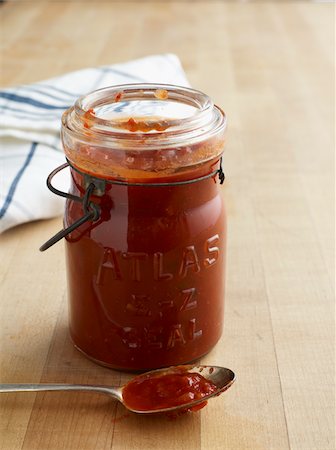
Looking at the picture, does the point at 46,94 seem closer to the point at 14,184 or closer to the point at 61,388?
the point at 14,184

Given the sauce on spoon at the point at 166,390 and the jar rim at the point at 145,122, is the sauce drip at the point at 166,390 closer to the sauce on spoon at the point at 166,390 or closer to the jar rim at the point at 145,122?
the sauce on spoon at the point at 166,390

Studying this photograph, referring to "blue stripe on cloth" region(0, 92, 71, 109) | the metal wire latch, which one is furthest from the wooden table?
"blue stripe on cloth" region(0, 92, 71, 109)

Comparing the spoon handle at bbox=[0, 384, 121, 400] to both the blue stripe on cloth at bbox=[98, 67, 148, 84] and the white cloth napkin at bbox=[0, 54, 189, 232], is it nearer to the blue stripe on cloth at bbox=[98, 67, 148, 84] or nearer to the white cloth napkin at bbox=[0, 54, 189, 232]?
the white cloth napkin at bbox=[0, 54, 189, 232]

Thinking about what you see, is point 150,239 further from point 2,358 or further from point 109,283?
point 2,358

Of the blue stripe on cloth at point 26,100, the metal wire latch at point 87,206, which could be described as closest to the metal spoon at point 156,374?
the metal wire latch at point 87,206

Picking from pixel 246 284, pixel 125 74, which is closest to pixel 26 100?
pixel 125 74
